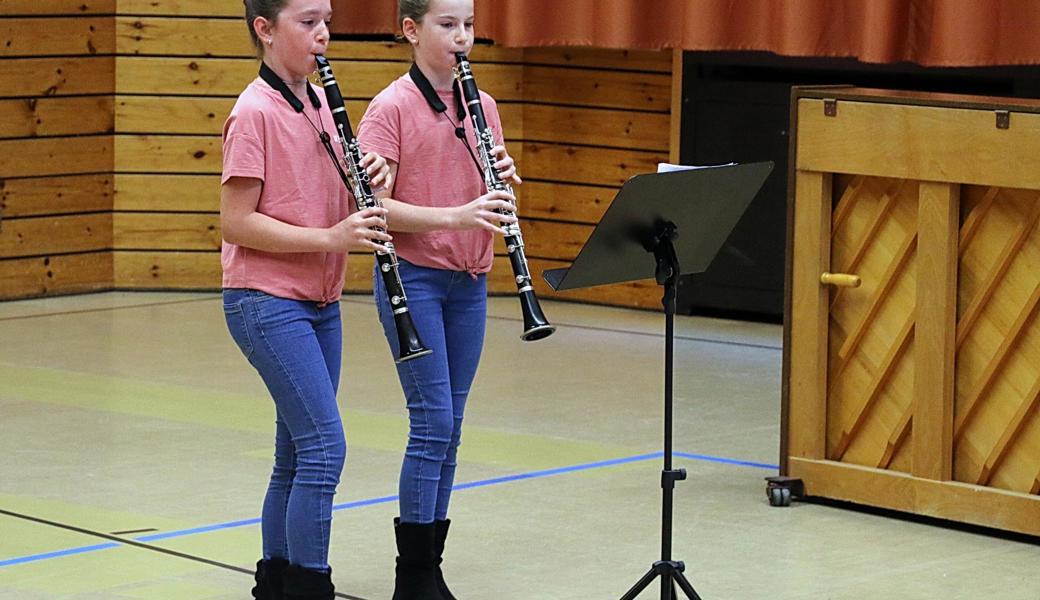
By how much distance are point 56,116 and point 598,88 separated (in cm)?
257

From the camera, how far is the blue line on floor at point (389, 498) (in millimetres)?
4516

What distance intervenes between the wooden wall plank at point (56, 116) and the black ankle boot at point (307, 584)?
17.6 feet

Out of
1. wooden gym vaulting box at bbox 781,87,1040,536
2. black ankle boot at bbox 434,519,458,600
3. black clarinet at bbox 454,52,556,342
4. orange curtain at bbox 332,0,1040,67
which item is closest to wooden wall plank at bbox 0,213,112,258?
orange curtain at bbox 332,0,1040,67

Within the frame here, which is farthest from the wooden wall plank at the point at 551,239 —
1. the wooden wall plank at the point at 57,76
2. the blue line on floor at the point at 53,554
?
the blue line on floor at the point at 53,554

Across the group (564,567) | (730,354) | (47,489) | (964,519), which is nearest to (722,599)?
(564,567)

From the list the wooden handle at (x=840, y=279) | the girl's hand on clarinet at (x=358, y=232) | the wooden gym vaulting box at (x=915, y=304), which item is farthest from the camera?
the wooden handle at (x=840, y=279)

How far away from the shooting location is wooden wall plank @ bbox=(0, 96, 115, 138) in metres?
8.57

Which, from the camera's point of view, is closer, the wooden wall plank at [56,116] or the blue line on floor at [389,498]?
the blue line on floor at [389,498]

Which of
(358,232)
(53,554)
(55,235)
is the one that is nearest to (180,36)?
(55,235)

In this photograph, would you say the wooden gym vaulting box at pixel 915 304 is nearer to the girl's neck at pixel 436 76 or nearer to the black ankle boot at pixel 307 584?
the girl's neck at pixel 436 76

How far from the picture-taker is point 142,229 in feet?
29.7

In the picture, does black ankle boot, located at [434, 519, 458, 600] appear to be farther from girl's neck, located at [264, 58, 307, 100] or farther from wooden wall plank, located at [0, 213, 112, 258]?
wooden wall plank, located at [0, 213, 112, 258]

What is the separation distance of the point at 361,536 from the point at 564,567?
57cm

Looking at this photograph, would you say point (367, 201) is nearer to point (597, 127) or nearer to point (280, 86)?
point (280, 86)
